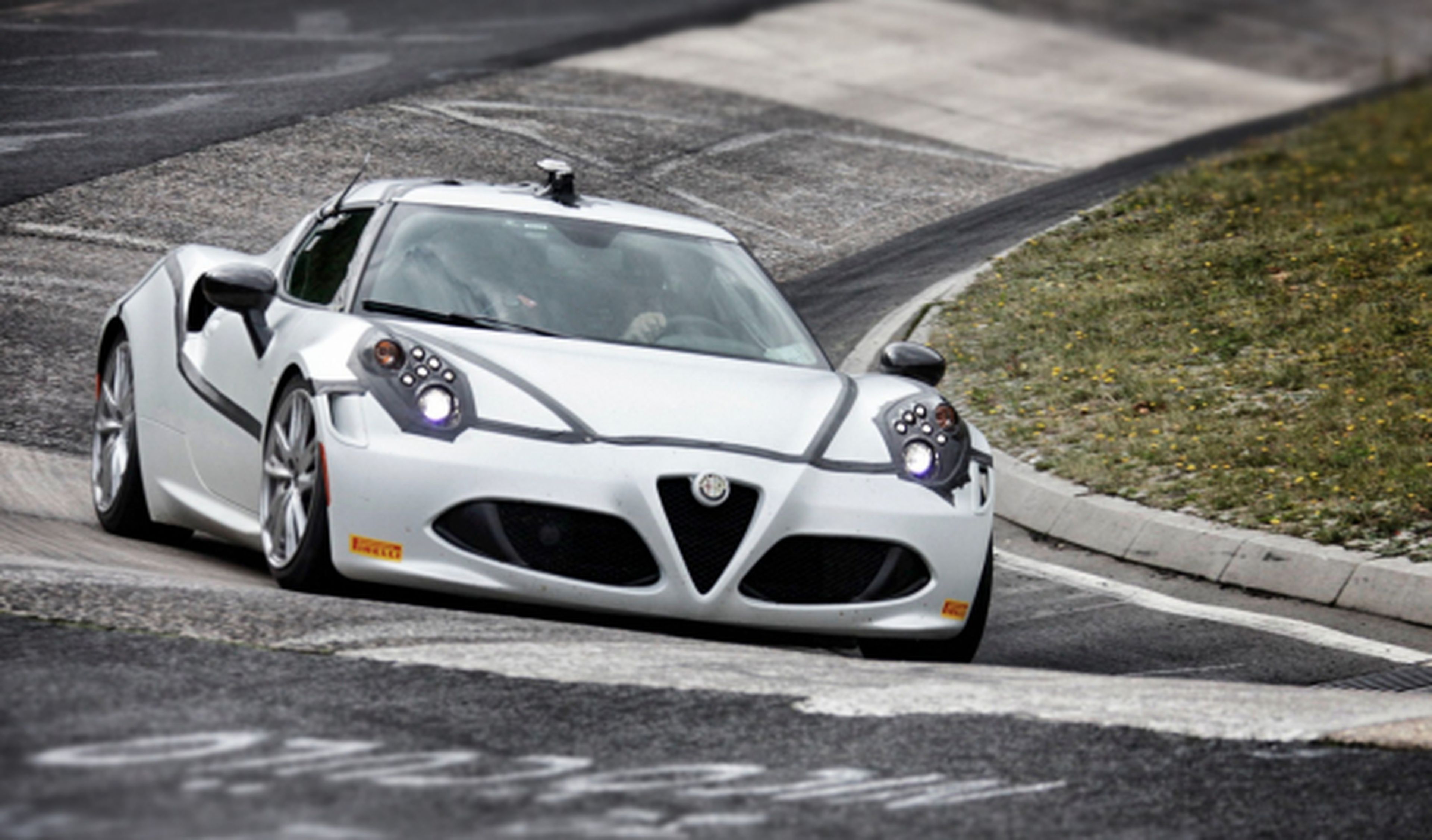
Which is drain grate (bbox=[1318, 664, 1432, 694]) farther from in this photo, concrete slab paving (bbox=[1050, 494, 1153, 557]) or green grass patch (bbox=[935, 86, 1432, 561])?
concrete slab paving (bbox=[1050, 494, 1153, 557])

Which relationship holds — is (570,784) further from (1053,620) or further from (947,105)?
(947,105)

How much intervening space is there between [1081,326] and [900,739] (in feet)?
31.1

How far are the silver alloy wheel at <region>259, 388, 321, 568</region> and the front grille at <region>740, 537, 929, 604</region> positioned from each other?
1.31 meters

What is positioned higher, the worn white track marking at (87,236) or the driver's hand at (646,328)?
the driver's hand at (646,328)

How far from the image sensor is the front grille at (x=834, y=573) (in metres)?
6.37

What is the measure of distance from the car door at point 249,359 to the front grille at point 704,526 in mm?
1450

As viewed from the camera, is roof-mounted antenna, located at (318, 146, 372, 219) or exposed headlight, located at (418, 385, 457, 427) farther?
roof-mounted antenna, located at (318, 146, 372, 219)

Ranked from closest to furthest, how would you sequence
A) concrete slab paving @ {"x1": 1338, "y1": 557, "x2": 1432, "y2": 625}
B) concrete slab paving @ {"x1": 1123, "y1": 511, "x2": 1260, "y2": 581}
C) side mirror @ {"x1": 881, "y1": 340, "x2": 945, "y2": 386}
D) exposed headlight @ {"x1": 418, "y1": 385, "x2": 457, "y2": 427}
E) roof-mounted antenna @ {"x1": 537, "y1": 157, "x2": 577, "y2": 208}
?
exposed headlight @ {"x1": 418, "y1": 385, "x2": 457, "y2": 427} → side mirror @ {"x1": 881, "y1": 340, "x2": 945, "y2": 386} → roof-mounted antenna @ {"x1": 537, "y1": 157, "x2": 577, "y2": 208} → concrete slab paving @ {"x1": 1338, "y1": 557, "x2": 1432, "y2": 625} → concrete slab paving @ {"x1": 1123, "y1": 511, "x2": 1260, "y2": 581}

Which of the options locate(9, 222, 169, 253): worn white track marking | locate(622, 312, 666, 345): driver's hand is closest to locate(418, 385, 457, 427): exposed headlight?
locate(622, 312, 666, 345): driver's hand

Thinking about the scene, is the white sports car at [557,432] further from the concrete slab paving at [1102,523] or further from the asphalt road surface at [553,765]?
the concrete slab paving at [1102,523]

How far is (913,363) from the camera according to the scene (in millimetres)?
7496

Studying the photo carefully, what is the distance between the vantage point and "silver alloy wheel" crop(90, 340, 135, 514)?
8.17 m

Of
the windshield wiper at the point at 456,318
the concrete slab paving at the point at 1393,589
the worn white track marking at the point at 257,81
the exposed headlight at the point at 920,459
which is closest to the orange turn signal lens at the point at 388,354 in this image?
the windshield wiper at the point at 456,318

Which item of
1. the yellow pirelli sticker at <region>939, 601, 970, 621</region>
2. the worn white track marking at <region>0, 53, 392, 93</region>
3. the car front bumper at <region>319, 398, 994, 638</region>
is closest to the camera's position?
the car front bumper at <region>319, 398, 994, 638</region>
